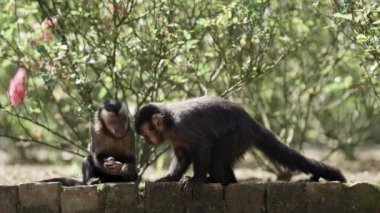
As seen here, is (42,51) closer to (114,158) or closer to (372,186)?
(114,158)

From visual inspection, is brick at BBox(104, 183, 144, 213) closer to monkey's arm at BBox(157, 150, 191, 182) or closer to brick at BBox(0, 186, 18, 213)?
brick at BBox(0, 186, 18, 213)

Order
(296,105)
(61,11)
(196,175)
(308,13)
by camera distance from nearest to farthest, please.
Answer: (196,175)
(61,11)
(308,13)
(296,105)

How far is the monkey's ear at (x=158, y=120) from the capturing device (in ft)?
22.4

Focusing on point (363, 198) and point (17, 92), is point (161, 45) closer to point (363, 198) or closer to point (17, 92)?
point (17, 92)

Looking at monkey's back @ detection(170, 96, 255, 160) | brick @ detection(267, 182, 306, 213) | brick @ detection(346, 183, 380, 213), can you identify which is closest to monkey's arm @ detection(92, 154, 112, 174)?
monkey's back @ detection(170, 96, 255, 160)

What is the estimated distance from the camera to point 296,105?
10258mm

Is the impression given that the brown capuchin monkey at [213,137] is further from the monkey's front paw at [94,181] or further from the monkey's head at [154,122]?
the monkey's front paw at [94,181]

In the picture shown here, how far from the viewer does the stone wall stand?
598 cm

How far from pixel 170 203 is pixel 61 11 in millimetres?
2666

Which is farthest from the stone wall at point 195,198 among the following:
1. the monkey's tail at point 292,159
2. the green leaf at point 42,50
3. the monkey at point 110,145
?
the green leaf at point 42,50

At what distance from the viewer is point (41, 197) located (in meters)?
6.05

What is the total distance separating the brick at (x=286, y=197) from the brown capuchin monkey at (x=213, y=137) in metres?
0.66

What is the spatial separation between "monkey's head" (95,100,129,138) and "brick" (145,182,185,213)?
1231 millimetres

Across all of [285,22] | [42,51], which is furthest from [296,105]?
[42,51]
